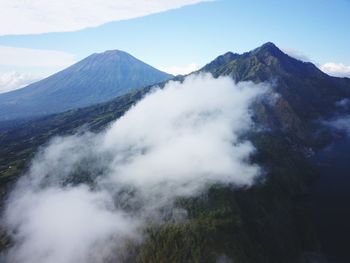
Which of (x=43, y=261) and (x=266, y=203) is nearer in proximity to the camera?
(x=43, y=261)

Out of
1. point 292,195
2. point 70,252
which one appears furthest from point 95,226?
point 292,195

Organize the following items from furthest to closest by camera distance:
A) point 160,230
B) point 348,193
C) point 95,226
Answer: point 348,193
point 95,226
point 160,230

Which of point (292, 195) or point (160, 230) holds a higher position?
point (160, 230)

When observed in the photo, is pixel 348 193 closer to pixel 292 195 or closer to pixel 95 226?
pixel 292 195

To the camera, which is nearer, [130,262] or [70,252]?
[130,262]

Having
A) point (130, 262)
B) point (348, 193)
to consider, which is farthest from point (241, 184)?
point (130, 262)

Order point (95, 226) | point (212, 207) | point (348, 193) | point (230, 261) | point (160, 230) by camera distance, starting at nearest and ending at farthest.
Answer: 1. point (230, 261)
2. point (160, 230)
3. point (212, 207)
4. point (95, 226)
5. point (348, 193)

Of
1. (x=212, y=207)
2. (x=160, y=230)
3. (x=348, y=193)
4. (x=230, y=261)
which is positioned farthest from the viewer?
(x=348, y=193)

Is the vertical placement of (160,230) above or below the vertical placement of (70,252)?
above

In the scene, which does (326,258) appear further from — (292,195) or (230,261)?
(292,195)
